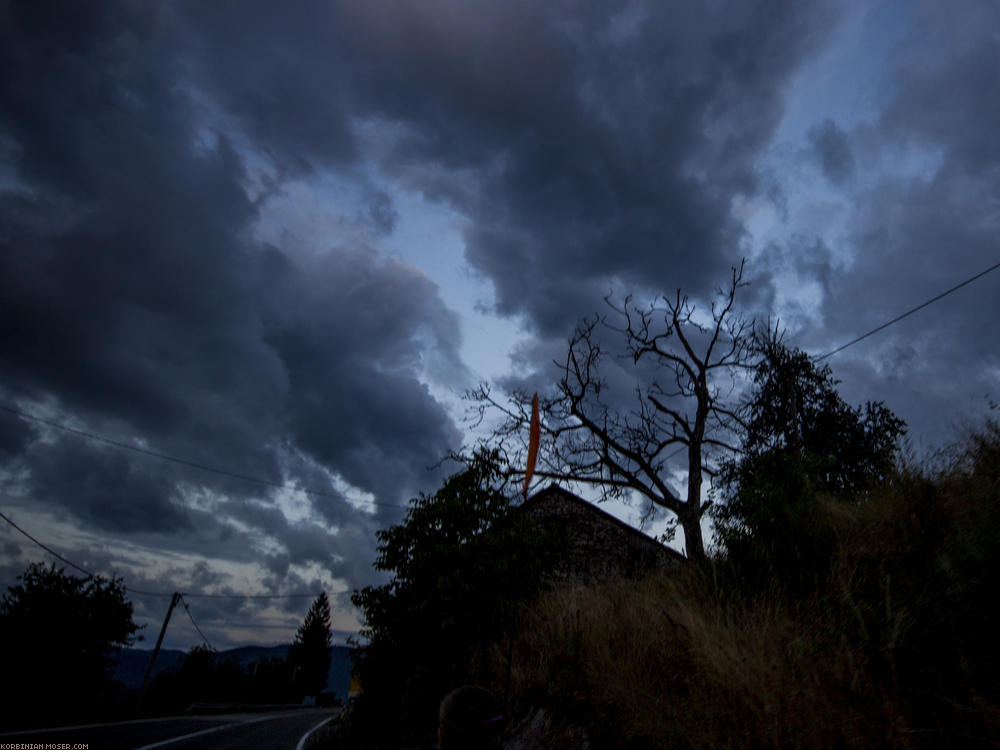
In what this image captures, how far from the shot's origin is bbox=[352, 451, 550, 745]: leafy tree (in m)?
10.3

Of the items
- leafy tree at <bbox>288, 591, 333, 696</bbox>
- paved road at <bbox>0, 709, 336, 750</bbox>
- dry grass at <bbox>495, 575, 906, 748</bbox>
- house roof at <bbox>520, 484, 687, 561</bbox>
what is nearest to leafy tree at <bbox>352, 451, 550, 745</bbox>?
dry grass at <bbox>495, 575, 906, 748</bbox>

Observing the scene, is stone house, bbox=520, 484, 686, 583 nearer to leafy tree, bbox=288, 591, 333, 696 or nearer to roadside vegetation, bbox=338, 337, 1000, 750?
roadside vegetation, bbox=338, 337, 1000, 750

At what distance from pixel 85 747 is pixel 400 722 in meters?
6.09

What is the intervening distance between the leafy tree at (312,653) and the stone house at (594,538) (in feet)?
241

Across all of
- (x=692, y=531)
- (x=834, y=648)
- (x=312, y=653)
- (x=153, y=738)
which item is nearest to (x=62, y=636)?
(x=153, y=738)

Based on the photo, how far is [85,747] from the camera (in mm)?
9898

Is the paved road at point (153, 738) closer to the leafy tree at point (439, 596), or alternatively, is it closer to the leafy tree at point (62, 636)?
the leafy tree at point (439, 596)

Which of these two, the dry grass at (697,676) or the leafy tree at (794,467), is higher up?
the leafy tree at (794,467)

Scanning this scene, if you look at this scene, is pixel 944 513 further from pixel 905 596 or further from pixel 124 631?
pixel 124 631

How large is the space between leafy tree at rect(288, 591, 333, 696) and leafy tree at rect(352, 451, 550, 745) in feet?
255

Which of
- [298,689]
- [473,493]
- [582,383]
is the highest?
[582,383]

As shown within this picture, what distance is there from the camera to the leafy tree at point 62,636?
2488 cm

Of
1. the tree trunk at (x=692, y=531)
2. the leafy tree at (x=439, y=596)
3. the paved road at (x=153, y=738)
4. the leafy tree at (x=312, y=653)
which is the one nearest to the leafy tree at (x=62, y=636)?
the paved road at (x=153, y=738)

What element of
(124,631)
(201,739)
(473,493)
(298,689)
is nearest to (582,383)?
(473,493)
